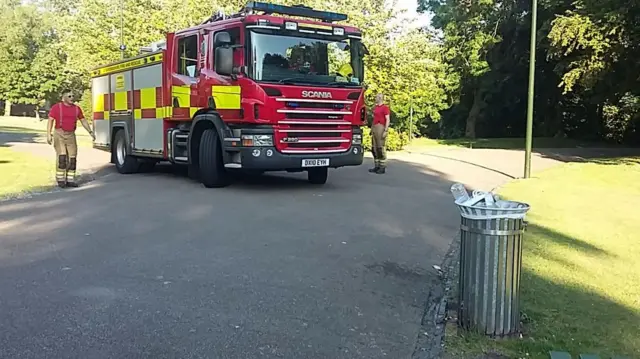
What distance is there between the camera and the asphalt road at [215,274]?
4.32 metres

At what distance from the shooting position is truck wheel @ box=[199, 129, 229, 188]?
11.8 meters

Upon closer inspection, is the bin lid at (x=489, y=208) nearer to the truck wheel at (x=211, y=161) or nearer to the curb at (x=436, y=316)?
the curb at (x=436, y=316)

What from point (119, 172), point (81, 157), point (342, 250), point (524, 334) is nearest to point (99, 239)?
point (342, 250)

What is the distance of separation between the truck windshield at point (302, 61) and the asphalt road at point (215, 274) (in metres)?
2.04

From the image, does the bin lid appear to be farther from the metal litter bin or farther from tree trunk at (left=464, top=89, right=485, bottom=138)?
tree trunk at (left=464, top=89, right=485, bottom=138)

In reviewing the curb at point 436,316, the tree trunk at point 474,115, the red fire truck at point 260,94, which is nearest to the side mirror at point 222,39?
the red fire truck at point 260,94

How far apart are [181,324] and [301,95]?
7.10 m

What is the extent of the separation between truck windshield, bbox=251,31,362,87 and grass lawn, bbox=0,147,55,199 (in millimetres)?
4783

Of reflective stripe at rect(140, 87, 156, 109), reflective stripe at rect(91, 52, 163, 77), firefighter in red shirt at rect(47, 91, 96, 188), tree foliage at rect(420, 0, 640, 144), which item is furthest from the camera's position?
tree foliage at rect(420, 0, 640, 144)

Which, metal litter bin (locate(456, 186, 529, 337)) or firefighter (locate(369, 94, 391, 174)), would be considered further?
firefighter (locate(369, 94, 391, 174))

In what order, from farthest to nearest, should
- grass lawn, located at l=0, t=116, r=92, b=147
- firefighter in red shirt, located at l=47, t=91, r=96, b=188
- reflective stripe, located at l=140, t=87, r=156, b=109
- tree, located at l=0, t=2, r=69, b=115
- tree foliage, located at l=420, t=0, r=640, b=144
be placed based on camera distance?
1. tree, located at l=0, t=2, r=69, b=115
2. tree foliage, located at l=420, t=0, r=640, b=144
3. grass lawn, located at l=0, t=116, r=92, b=147
4. reflective stripe, located at l=140, t=87, r=156, b=109
5. firefighter in red shirt, located at l=47, t=91, r=96, b=188

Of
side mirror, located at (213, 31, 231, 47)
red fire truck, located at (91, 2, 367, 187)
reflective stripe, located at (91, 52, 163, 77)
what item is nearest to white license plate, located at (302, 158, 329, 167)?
red fire truck, located at (91, 2, 367, 187)

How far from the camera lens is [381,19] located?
26.5 meters

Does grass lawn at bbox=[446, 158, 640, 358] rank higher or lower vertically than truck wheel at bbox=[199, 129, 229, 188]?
lower
